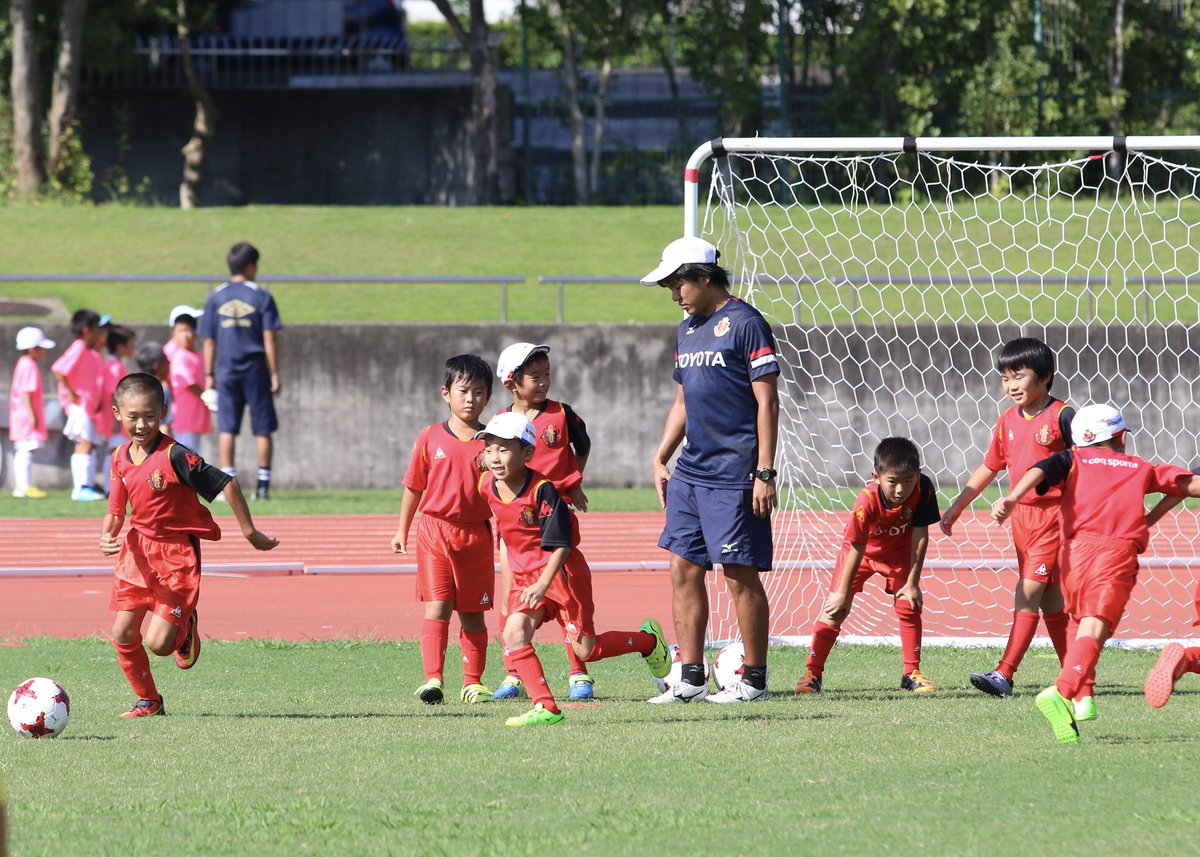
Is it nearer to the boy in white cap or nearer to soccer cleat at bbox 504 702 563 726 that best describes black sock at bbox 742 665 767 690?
soccer cleat at bbox 504 702 563 726

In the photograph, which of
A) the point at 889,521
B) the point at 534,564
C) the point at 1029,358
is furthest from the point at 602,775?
the point at 1029,358

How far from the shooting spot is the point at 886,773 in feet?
17.5

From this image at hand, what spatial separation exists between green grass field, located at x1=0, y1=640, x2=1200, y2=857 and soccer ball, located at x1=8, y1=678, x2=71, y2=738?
7 cm

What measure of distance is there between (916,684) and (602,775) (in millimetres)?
2496

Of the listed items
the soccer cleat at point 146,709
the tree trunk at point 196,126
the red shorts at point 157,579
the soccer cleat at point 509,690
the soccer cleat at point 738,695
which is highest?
the tree trunk at point 196,126

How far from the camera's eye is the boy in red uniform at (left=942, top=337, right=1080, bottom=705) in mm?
7336

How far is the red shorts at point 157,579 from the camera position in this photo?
22.1 ft

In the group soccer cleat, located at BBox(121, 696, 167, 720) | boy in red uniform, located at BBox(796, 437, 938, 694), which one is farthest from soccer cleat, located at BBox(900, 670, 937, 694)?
soccer cleat, located at BBox(121, 696, 167, 720)

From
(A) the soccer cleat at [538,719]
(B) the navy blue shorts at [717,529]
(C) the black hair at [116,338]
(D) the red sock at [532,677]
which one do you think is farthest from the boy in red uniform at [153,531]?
(C) the black hair at [116,338]

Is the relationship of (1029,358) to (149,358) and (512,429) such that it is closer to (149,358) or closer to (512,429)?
Answer: (512,429)

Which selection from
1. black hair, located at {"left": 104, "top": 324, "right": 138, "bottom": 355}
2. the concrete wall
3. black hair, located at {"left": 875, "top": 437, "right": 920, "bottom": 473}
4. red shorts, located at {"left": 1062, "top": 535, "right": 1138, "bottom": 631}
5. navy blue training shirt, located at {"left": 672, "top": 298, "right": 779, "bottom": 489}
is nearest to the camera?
red shorts, located at {"left": 1062, "top": 535, "right": 1138, "bottom": 631}

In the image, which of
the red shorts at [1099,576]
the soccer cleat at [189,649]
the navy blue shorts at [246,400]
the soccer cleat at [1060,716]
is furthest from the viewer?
the navy blue shorts at [246,400]

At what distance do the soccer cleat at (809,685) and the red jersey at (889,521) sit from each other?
0.63 m

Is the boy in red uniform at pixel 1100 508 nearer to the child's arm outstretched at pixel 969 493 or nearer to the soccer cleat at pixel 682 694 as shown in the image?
the child's arm outstretched at pixel 969 493
